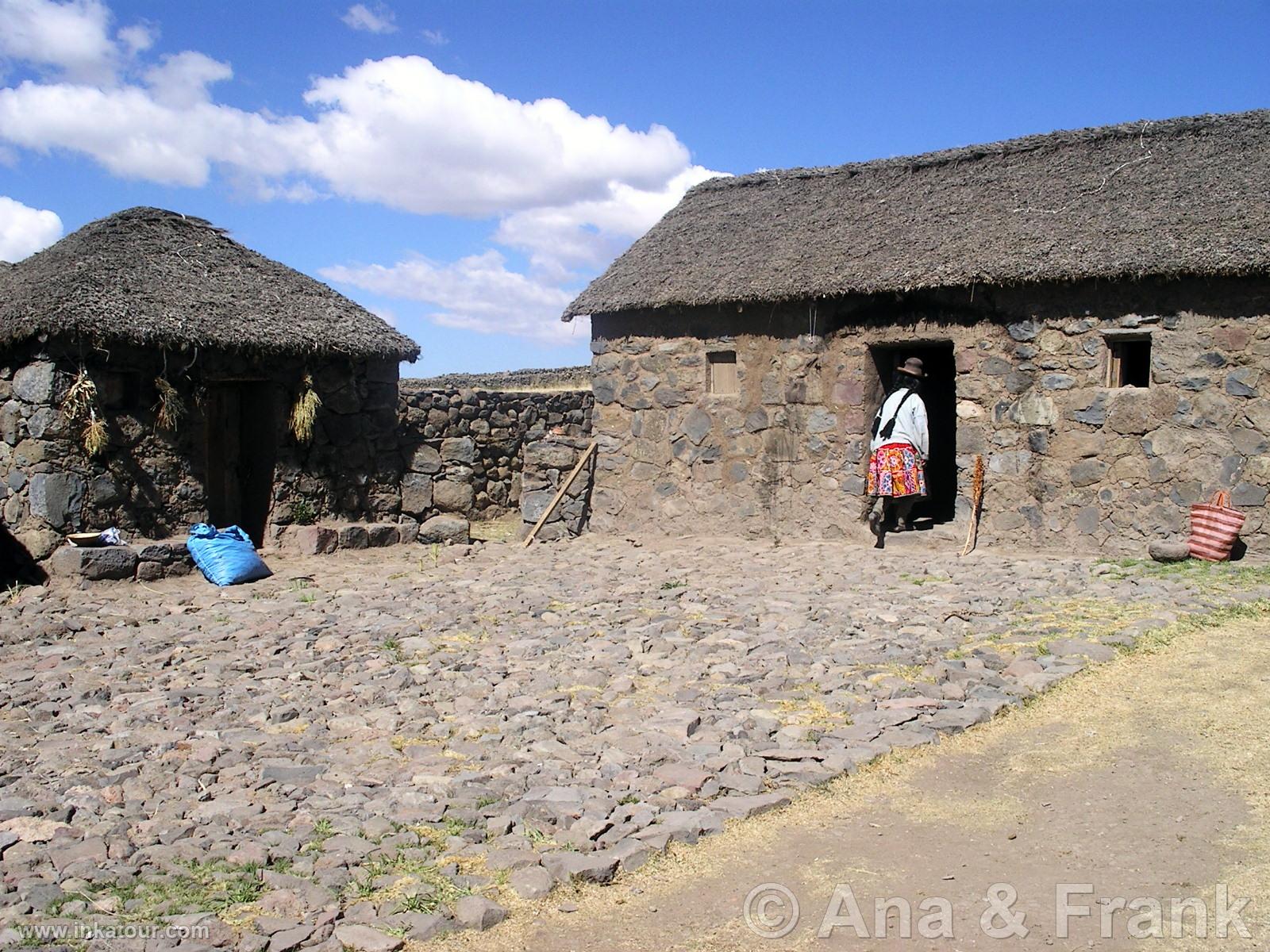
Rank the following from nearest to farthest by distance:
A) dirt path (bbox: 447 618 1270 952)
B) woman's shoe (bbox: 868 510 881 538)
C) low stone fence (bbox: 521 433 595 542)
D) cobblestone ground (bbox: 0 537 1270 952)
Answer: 1. dirt path (bbox: 447 618 1270 952)
2. cobblestone ground (bbox: 0 537 1270 952)
3. woman's shoe (bbox: 868 510 881 538)
4. low stone fence (bbox: 521 433 595 542)

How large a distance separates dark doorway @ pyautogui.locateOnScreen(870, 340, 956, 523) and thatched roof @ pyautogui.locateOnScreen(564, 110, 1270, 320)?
1.36m

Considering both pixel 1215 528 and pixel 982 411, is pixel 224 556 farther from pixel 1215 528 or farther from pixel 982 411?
pixel 1215 528

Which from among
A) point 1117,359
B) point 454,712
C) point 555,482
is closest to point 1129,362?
point 1117,359

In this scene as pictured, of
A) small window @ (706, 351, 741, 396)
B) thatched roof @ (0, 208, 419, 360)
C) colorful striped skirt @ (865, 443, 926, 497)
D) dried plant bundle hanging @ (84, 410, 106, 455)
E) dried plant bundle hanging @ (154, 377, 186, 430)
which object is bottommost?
colorful striped skirt @ (865, 443, 926, 497)

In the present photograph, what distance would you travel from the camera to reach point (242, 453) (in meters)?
12.4

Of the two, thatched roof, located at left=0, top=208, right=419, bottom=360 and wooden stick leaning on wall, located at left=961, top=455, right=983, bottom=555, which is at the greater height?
thatched roof, located at left=0, top=208, right=419, bottom=360

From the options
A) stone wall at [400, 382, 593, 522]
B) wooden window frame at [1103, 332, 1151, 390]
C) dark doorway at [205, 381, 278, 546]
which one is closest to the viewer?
wooden window frame at [1103, 332, 1151, 390]

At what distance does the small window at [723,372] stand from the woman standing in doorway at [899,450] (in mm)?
1779

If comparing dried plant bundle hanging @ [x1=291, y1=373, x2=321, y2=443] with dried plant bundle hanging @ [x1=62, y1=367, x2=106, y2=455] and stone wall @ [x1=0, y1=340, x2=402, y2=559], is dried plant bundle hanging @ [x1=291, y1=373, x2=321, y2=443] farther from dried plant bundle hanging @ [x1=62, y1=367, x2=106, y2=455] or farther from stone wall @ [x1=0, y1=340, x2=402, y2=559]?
dried plant bundle hanging @ [x1=62, y1=367, x2=106, y2=455]

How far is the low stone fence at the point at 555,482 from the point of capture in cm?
1340

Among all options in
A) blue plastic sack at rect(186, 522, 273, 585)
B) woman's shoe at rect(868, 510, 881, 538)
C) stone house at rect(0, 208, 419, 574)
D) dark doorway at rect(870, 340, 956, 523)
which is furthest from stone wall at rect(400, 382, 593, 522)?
woman's shoe at rect(868, 510, 881, 538)

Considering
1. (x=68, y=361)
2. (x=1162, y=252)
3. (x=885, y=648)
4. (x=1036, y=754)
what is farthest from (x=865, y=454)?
(x=68, y=361)

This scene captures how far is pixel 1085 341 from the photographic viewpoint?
10.3 metres

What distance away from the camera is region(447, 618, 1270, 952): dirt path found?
3.85 meters
